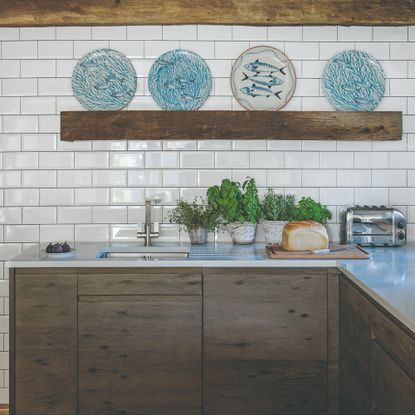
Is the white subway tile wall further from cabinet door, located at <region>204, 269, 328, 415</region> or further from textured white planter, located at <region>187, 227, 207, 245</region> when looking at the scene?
cabinet door, located at <region>204, 269, 328, 415</region>

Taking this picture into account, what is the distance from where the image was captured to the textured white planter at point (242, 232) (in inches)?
133

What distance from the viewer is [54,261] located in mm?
2891

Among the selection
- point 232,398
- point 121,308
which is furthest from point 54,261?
point 232,398

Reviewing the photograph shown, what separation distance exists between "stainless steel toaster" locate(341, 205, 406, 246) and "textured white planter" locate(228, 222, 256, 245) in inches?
22.2

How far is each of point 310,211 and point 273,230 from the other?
24 centimetres

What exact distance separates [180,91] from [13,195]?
4.06 feet

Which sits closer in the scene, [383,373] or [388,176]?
[383,373]

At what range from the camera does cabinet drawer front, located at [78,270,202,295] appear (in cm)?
288

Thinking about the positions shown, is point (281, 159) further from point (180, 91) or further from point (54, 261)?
point (54, 261)

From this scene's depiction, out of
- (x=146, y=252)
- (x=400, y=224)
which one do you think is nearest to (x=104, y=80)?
(x=146, y=252)

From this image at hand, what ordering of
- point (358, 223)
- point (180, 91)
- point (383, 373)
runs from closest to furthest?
point (383, 373)
point (358, 223)
point (180, 91)

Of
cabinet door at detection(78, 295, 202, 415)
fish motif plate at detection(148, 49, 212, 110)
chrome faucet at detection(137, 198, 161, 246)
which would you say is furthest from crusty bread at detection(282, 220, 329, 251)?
fish motif plate at detection(148, 49, 212, 110)

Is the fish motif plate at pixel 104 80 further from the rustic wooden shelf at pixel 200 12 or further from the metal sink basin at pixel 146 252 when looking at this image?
the metal sink basin at pixel 146 252

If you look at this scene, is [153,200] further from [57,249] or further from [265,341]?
[265,341]
